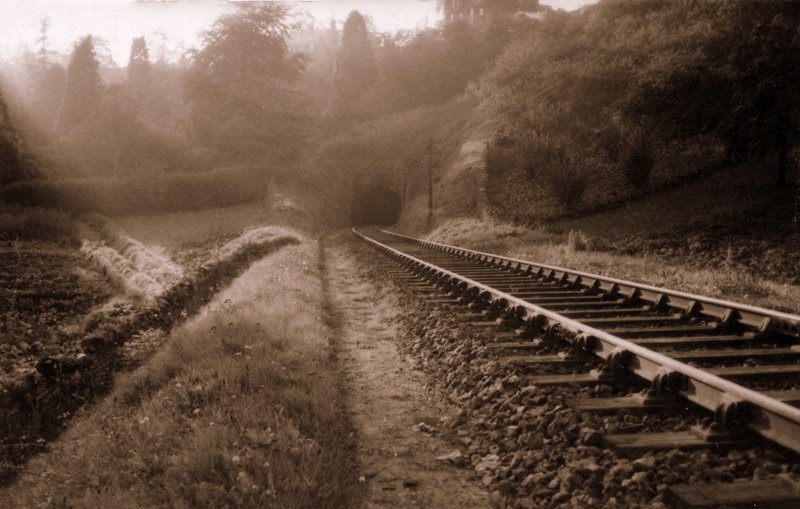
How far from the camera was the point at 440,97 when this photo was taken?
203 ft

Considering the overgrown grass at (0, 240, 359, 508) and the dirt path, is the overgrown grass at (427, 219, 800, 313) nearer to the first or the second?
the dirt path

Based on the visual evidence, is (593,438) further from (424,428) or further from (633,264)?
(633,264)

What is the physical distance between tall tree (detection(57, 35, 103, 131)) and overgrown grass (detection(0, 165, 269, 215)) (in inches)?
888

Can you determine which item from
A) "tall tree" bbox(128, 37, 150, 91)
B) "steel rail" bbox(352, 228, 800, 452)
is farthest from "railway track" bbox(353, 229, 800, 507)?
"tall tree" bbox(128, 37, 150, 91)

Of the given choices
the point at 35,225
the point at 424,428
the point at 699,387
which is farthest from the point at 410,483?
the point at 35,225

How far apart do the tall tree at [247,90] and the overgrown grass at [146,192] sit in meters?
3.25

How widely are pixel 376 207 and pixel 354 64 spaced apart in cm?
2618

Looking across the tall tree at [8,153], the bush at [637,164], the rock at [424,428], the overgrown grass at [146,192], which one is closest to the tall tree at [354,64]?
the overgrown grass at [146,192]

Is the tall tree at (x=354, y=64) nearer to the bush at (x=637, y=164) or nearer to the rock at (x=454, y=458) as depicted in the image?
the bush at (x=637, y=164)

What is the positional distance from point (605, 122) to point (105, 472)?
101 feet

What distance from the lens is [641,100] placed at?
2678 cm

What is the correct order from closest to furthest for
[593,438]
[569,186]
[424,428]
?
[593,438] → [424,428] → [569,186]

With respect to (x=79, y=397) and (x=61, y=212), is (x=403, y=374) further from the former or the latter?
(x=61, y=212)

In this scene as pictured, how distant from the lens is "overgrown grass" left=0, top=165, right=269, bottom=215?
29.4 metres
